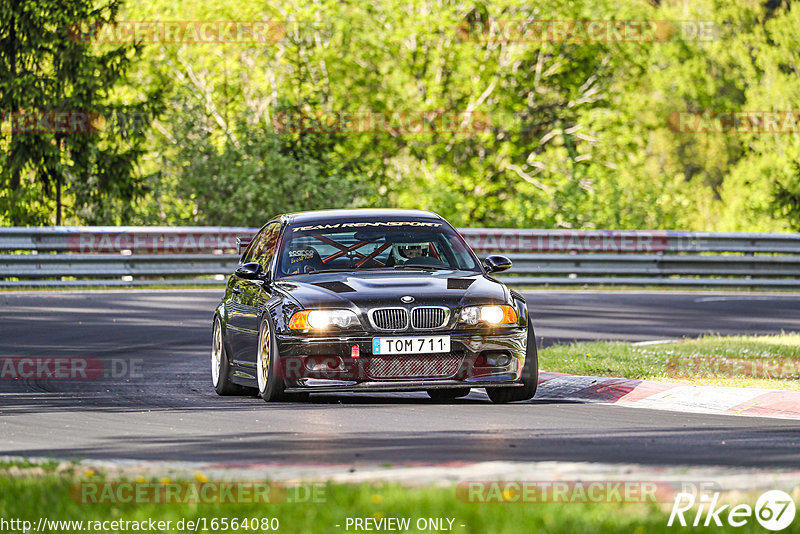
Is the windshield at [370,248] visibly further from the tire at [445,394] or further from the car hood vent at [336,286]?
the tire at [445,394]

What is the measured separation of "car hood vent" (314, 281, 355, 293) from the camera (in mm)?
11141

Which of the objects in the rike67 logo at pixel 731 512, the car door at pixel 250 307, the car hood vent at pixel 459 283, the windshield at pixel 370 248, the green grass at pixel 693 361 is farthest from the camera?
the green grass at pixel 693 361

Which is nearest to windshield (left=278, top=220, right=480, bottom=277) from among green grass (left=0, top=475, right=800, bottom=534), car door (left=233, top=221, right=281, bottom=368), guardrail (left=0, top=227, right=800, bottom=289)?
car door (left=233, top=221, right=281, bottom=368)

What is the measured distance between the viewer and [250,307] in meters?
12.1

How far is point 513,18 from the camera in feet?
131

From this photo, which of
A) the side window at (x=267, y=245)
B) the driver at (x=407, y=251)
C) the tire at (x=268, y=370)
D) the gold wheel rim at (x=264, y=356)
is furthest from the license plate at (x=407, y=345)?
the side window at (x=267, y=245)

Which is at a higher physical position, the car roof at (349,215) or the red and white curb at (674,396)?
the car roof at (349,215)

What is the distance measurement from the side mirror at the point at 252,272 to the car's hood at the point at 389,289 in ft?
1.43

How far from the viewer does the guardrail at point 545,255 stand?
2658cm

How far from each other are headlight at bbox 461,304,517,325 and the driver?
4.11ft

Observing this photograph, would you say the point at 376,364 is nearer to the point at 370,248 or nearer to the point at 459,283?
the point at 459,283

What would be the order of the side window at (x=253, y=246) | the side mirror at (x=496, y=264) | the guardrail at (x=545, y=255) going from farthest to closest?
1. the guardrail at (x=545, y=255)
2. the side window at (x=253, y=246)
3. the side mirror at (x=496, y=264)

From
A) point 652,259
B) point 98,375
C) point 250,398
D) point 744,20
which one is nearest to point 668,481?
point 250,398

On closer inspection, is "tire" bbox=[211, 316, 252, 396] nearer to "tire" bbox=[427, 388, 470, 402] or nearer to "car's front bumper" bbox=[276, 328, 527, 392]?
"car's front bumper" bbox=[276, 328, 527, 392]
